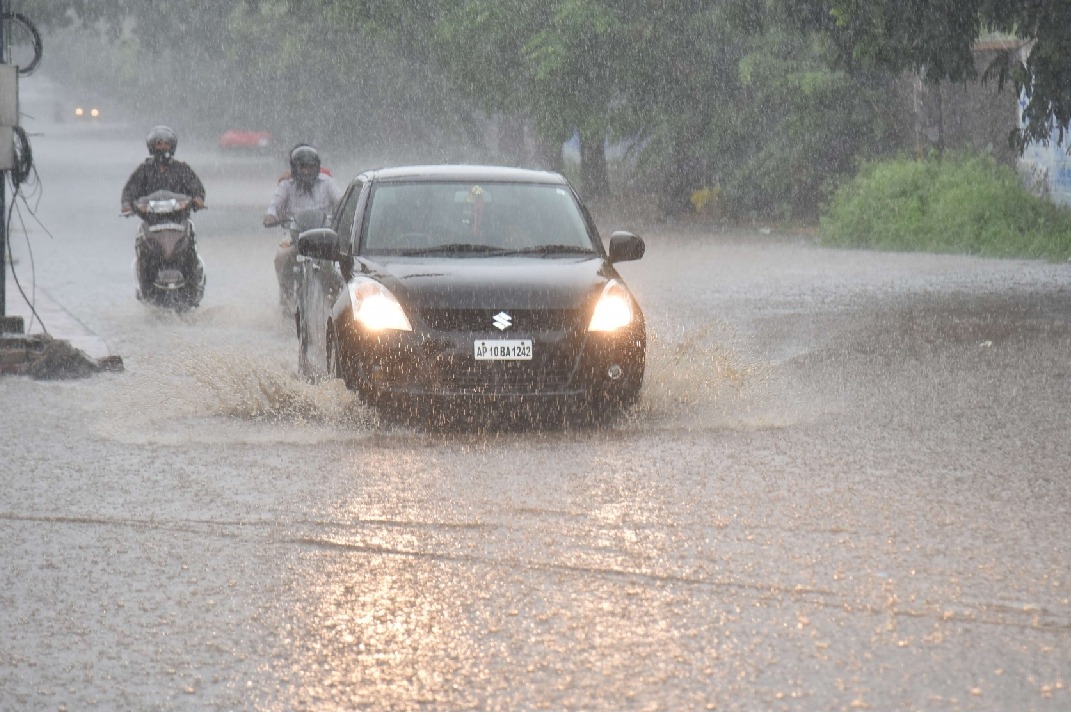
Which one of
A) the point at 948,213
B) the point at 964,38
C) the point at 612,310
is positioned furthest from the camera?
the point at 948,213

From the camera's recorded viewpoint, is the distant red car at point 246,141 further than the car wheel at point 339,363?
Yes

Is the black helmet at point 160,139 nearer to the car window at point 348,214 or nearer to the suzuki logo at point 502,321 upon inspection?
the car window at point 348,214

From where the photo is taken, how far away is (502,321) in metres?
10.5

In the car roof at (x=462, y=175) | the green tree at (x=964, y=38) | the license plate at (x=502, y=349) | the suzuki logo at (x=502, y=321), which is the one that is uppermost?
the green tree at (x=964, y=38)

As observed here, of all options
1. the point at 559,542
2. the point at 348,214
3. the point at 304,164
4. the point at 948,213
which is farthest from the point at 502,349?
the point at 948,213

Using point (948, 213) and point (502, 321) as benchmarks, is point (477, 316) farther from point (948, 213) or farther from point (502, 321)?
point (948, 213)

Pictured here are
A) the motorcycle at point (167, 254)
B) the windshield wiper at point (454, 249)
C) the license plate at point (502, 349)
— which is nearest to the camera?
the license plate at point (502, 349)

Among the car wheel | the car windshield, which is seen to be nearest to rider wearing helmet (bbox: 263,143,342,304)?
the car windshield

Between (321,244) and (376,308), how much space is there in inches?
34.0

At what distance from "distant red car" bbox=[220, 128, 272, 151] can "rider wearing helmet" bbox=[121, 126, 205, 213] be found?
5994 centimetres

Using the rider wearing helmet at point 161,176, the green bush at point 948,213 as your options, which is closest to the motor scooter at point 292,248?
the rider wearing helmet at point 161,176

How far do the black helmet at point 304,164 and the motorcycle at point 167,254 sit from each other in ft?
4.51

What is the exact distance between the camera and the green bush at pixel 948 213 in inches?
1041

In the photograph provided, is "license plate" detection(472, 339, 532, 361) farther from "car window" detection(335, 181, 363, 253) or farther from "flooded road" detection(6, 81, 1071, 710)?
"car window" detection(335, 181, 363, 253)
